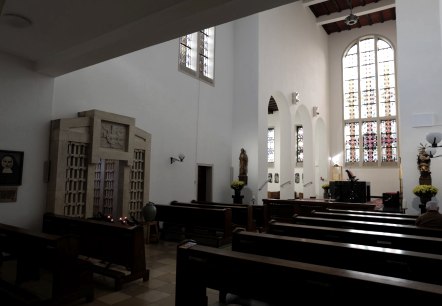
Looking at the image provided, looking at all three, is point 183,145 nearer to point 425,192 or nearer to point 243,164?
point 243,164

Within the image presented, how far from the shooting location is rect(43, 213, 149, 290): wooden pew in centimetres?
409

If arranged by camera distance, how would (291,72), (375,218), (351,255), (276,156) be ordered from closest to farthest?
(351,255) < (375,218) < (291,72) < (276,156)

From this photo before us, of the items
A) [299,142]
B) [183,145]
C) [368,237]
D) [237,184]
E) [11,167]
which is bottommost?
[368,237]

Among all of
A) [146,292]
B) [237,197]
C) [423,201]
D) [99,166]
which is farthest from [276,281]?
[423,201]

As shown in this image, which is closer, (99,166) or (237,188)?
(99,166)

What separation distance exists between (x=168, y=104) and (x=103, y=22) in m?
4.95

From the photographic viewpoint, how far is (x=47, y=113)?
19.8ft

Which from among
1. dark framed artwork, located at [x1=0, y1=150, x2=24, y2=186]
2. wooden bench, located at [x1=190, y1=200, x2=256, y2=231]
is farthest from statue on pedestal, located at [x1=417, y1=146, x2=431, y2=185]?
dark framed artwork, located at [x1=0, y1=150, x2=24, y2=186]

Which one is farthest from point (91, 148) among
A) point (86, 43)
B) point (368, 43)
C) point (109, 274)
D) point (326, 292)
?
point (368, 43)

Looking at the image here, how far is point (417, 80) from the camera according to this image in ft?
34.2

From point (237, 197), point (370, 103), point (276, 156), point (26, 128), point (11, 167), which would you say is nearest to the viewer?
point (11, 167)

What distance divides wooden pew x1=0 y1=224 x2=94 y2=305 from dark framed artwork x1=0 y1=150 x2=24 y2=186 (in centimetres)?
157

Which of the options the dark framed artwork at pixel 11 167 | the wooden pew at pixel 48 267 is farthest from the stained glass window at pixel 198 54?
the wooden pew at pixel 48 267

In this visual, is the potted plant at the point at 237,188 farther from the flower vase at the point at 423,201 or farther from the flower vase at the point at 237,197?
the flower vase at the point at 423,201
